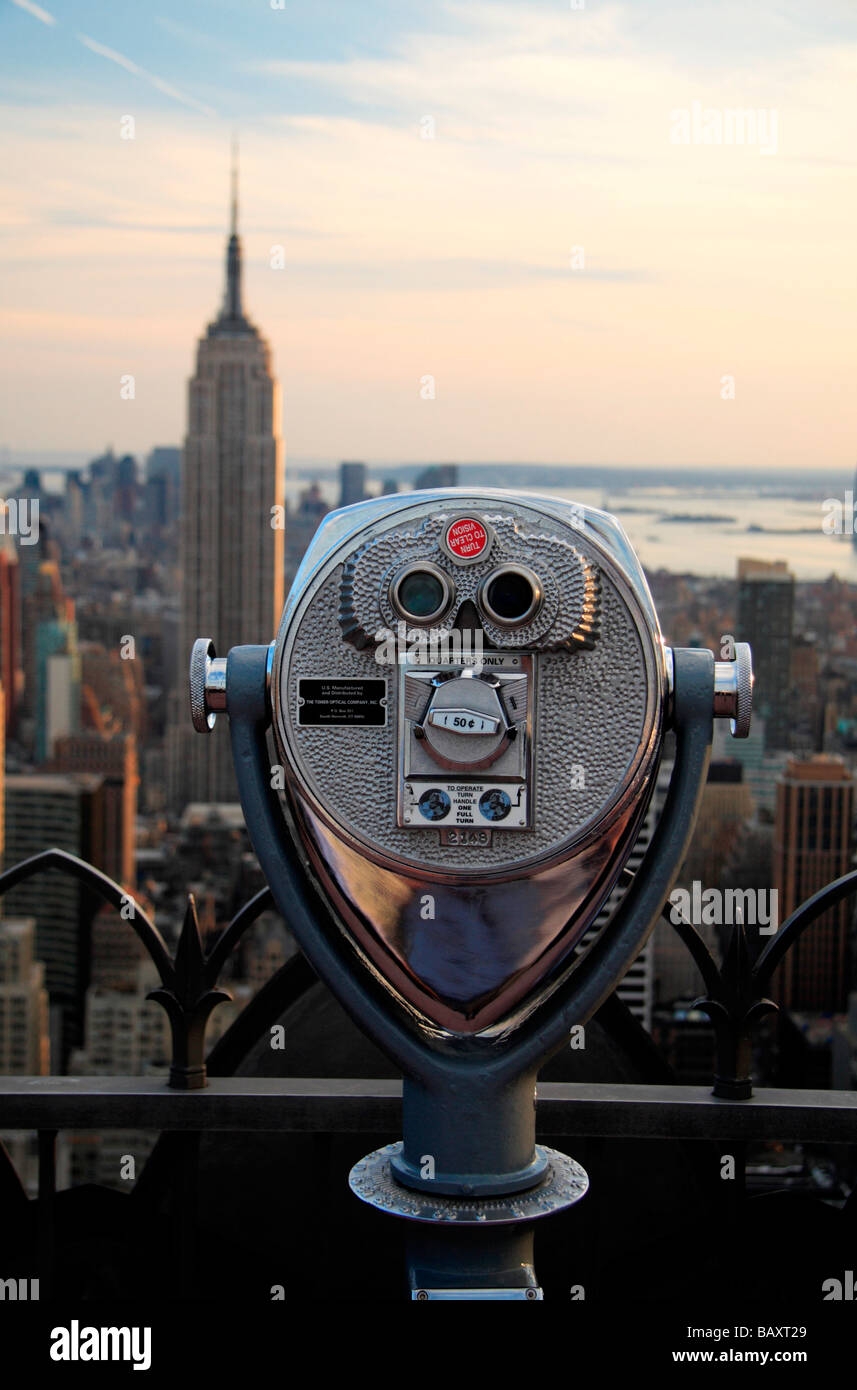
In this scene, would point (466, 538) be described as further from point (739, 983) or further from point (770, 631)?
point (770, 631)

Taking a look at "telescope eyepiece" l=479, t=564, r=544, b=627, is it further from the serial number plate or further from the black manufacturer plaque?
the serial number plate

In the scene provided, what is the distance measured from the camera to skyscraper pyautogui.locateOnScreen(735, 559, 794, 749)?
37656mm

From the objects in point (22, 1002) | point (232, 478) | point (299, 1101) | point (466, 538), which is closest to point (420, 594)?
point (466, 538)

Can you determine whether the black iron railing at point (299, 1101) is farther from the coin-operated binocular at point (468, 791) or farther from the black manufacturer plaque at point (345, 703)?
the black manufacturer plaque at point (345, 703)

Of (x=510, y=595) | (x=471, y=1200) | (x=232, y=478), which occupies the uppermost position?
(x=232, y=478)

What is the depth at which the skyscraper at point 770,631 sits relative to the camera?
37.7m

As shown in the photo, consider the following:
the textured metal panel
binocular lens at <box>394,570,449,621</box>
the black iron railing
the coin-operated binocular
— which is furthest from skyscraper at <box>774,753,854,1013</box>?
binocular lens at <box>394,570,449,621</box>

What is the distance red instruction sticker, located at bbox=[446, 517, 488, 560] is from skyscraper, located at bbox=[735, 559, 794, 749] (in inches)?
1341

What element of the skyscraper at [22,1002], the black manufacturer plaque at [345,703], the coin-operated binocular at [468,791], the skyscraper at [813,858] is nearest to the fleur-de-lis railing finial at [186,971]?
the coin-operated binocular at [468,791]

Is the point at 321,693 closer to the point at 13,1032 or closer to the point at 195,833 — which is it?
the point at 13,1032

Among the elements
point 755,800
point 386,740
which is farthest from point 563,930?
point 755,800

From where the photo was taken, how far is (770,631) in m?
39.6

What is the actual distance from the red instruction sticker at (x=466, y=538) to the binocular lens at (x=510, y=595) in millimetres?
53

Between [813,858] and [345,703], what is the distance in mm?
35214
